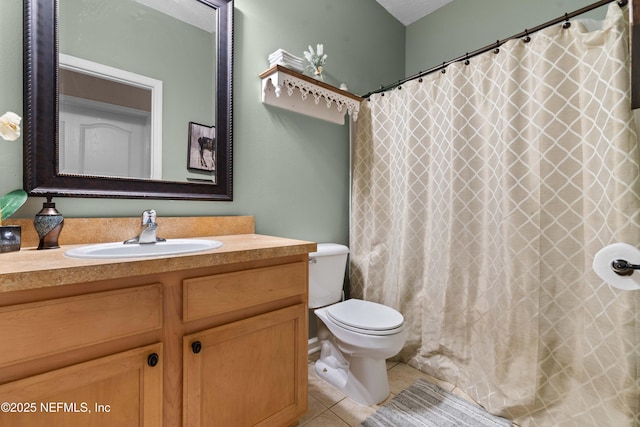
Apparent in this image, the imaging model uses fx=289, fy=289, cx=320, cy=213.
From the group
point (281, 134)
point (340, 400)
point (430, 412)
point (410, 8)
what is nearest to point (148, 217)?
point (281, 134)

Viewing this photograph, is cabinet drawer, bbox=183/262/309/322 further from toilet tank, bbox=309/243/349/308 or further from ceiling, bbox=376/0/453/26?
ceiling, bbox=376/0/453/26

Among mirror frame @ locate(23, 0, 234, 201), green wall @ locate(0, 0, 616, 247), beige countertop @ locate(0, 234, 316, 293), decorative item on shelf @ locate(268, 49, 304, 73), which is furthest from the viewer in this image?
decorative item on shelf @ locate(268, 49, 304, 73)

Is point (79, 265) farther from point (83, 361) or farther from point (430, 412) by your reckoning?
point (430, 412)

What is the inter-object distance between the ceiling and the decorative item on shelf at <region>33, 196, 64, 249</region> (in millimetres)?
2644

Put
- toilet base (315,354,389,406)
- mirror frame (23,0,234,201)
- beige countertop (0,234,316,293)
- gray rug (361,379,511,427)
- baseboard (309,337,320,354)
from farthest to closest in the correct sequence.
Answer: baseboard (309,337,320,354) < toilet base (315,354,389,406) < gray rug (361,379,511,427) < mirror frame (23,0,234,201) < beige countertop (0,234,316,293)

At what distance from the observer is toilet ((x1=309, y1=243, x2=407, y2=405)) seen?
1.45 m

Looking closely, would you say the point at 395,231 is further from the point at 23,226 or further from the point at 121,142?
the point at 23,226

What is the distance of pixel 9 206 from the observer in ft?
3.20

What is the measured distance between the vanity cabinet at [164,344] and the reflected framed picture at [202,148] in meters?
0.68

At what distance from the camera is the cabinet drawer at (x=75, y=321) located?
674mm

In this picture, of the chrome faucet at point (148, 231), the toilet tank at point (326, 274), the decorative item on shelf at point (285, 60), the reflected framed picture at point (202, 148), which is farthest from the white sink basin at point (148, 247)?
the decorative item on shelf at point (285, 60)

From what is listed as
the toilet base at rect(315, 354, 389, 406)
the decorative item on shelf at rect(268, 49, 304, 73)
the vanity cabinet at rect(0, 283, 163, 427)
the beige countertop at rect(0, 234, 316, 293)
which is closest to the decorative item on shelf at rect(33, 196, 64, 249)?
the beige countertop at rect(0, 234, 316, 293)

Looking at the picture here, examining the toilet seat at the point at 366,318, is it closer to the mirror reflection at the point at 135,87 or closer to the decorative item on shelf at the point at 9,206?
the mirror reflection at the point at 135,87

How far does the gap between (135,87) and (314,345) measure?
1.82 m
